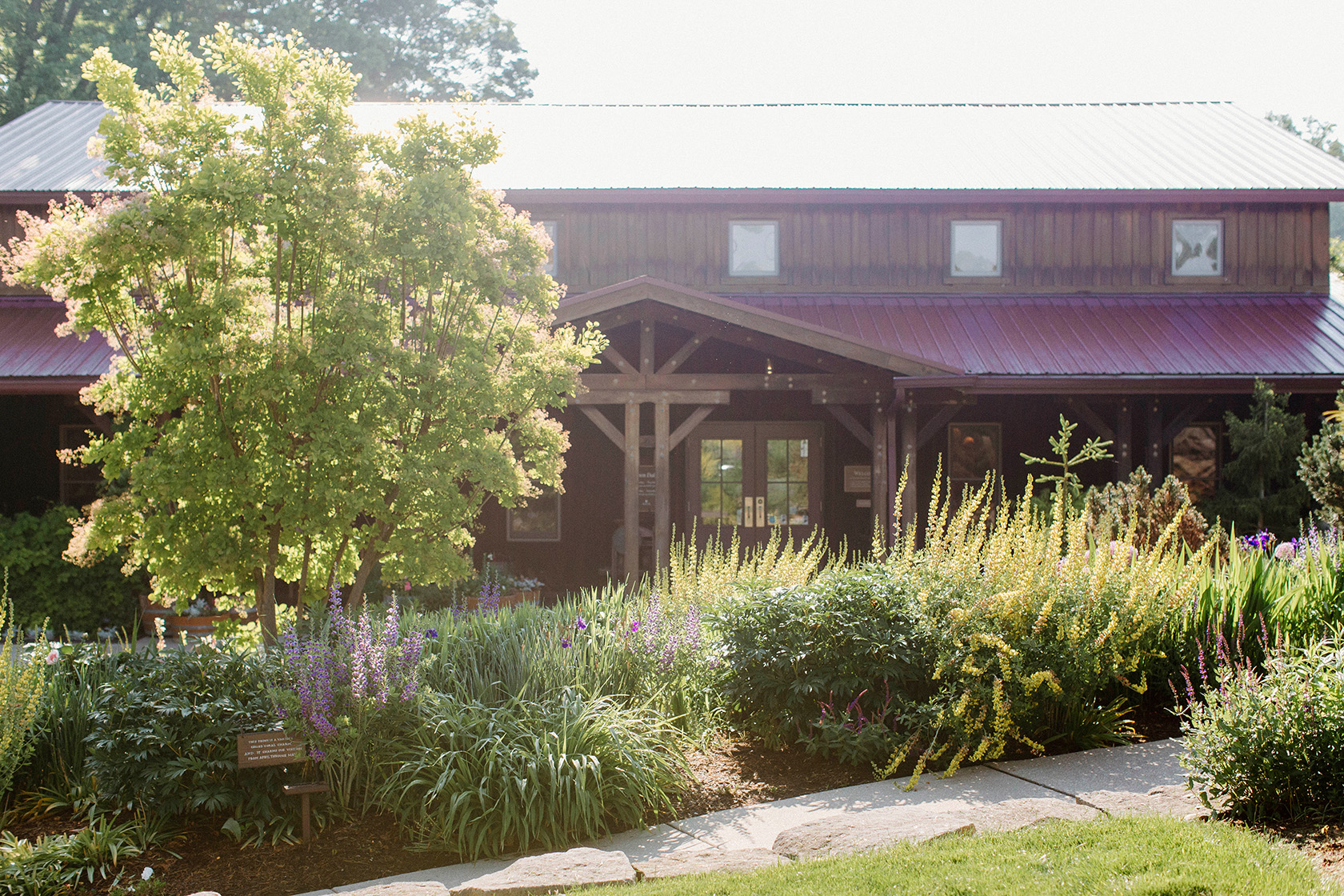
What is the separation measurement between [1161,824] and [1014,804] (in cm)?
67

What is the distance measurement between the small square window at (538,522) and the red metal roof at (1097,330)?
13.5 feet

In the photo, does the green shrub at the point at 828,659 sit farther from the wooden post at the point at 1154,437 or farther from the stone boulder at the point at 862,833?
the wooden post at the point at 1154,437

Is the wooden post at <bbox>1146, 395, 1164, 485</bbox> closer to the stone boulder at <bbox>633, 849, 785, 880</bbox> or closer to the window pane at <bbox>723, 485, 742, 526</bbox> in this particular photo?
the window pane at <bbox>723, 485, 742, 526</bbox>

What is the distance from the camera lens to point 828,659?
6.08 meters

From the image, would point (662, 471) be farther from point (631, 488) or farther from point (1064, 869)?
point (1064, 869)

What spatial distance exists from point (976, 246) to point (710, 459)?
18.4 ft

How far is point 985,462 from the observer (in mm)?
15367

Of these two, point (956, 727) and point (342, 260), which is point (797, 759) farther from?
point (342, 260)

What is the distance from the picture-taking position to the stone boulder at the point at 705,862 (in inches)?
170

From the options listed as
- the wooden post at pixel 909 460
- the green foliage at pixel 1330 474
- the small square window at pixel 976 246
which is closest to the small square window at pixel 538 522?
the wooden post at pixel 909 460

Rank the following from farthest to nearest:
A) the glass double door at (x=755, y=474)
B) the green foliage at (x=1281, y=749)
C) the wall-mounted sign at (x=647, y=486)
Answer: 1. the glass double door at (x=755, y=474)
2. the wall-mounted sign at (x=647, y=486)
3. the green foliage at (x=1281, y=749)

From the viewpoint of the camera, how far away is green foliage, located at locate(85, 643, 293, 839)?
4832mm

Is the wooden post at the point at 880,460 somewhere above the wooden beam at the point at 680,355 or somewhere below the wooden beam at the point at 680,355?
below

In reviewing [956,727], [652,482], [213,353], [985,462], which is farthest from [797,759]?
[985,462]
